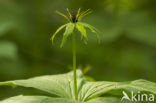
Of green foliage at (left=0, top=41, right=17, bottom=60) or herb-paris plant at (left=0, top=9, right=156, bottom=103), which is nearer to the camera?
herb-paris plant at (left=0, top=9, right=156, bottom=103)

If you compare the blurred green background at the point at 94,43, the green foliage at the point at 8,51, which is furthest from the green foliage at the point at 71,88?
the blurred green background at the point at 94,43

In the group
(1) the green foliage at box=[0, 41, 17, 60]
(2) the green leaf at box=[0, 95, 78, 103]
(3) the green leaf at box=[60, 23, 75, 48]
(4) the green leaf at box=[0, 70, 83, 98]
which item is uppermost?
(3) the green leaf at box=[60, 23, 75, 48]

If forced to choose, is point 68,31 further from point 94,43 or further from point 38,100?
point 94,43

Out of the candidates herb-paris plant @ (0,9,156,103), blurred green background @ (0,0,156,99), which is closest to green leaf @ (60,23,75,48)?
herb-paris plant @ (0,9,156,103)

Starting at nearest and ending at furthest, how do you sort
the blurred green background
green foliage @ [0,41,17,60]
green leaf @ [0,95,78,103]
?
green leaf @ [0,95,78,103] < green foliage @ [0,41,17,60] < the blurred green background

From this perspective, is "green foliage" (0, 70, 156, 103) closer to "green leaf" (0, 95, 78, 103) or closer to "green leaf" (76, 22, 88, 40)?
"green leaf" (0, 95, 78, 103)
